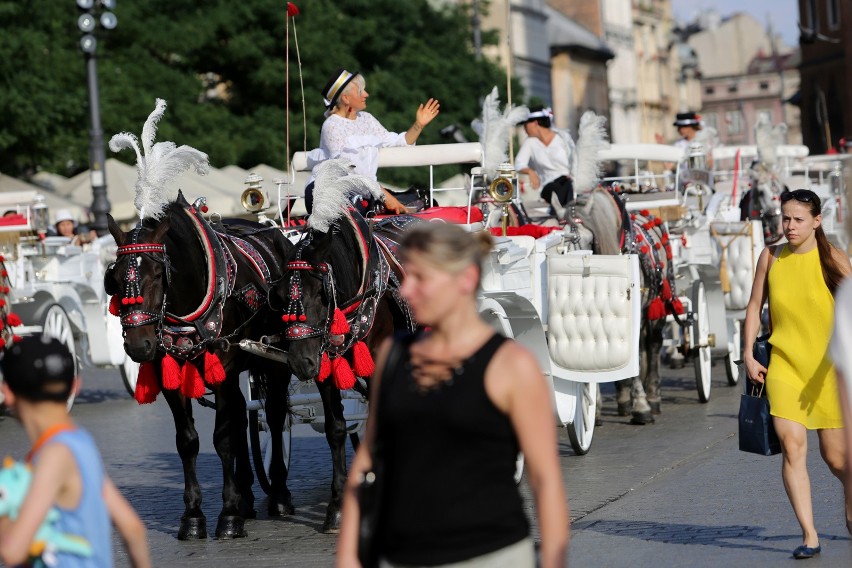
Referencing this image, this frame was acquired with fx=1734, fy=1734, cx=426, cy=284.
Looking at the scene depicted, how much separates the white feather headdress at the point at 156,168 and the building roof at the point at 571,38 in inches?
2990

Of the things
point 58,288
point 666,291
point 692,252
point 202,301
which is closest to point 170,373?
point 202,301

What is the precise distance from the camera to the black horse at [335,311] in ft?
29.2

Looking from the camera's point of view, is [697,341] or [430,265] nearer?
[430,265]

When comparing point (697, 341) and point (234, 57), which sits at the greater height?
point (234, 57)

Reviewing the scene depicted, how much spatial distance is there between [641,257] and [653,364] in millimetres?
916

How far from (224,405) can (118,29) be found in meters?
23.7

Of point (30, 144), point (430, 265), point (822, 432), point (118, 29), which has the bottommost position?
point (822, 432)

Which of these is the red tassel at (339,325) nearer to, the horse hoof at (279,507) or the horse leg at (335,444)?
the horse leg at (335,444)

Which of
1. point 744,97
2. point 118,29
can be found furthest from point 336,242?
point 744,97

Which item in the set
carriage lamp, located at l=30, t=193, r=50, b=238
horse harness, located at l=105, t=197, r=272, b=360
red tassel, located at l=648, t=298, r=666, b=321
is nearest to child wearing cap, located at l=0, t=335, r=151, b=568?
horse harness, located at l=105, t=197, r=272, b=360

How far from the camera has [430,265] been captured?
4254mm

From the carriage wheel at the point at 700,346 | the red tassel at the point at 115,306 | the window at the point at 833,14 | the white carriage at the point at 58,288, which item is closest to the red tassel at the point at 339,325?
the red tassel at the point at 115,306

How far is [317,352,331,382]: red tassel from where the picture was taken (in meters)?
9.01

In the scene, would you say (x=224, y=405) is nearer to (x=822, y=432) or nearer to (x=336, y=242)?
(x=336, y=242)
